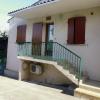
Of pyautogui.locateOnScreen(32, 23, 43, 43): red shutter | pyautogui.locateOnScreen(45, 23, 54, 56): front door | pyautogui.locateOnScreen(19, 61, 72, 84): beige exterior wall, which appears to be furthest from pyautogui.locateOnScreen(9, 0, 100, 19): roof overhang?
pyautogui.locateOnScreen(19, 61, 72, 84): beige exterior wall

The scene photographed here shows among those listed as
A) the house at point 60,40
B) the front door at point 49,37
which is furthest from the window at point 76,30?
the front door at point 49,37

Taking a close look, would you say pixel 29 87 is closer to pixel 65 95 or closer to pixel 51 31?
pixel 65 95

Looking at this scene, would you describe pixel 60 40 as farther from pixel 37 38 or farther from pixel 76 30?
pixel 37 38

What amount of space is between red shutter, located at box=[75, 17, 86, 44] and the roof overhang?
0.62 metres

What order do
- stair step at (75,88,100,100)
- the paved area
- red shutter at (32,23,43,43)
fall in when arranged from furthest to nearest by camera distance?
red shutter at (32,23,43,43)
the paved area
stair step at (75,88,100,100)

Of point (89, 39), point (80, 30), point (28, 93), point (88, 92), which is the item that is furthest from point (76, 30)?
point (28, 93)

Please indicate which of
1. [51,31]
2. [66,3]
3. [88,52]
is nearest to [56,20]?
[51,31]

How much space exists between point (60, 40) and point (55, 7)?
1979mm

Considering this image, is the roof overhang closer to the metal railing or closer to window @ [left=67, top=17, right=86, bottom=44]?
window @ [left=67, top=17, right=86, bottom=44]

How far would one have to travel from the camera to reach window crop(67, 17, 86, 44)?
29.9 ft

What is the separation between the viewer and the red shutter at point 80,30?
9102 mm

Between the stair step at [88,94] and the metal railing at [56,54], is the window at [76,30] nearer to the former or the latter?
the metal railing at [56,54]

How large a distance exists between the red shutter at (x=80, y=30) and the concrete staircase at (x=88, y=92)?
8.22 ft

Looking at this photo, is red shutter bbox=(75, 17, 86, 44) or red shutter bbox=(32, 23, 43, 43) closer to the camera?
red shutter bbox=(75, 17, 86, 44)
